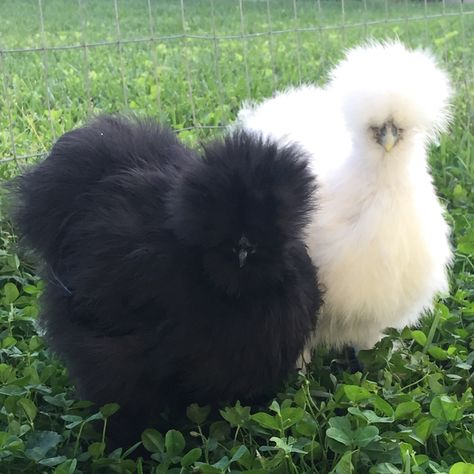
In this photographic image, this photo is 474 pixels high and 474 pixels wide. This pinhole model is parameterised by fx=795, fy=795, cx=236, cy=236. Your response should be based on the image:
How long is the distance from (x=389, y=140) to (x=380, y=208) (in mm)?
169

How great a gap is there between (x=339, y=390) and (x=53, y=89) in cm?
309

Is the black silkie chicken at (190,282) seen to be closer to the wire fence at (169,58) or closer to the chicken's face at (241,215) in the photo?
the chicken's face at (241,215)

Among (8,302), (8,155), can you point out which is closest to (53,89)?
(8,155)

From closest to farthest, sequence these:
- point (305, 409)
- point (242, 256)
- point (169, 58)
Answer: point (242, 256), point (305, 409), point (169, 58)

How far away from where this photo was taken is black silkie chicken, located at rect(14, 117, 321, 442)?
1662mm

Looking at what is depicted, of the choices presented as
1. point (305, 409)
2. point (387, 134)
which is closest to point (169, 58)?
point (387, 134)

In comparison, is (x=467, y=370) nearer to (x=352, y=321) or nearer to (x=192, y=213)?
(x=352, y=321)

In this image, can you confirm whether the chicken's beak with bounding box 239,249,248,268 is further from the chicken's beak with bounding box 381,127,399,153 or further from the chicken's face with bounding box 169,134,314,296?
the chicken's beak with bounding box 381,127,399,153

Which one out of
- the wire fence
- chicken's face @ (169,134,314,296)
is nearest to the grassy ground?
the wire fence

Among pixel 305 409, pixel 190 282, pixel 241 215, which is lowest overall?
pixel 305 409

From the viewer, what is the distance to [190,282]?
170 cm

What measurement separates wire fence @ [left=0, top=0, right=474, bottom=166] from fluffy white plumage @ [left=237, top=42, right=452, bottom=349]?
4.64 ft

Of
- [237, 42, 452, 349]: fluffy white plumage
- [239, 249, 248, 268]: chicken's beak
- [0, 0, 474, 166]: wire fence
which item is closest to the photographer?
[239, 249, 248, 268]: chicken's beak

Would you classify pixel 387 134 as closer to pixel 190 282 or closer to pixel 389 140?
pixel 389 140
